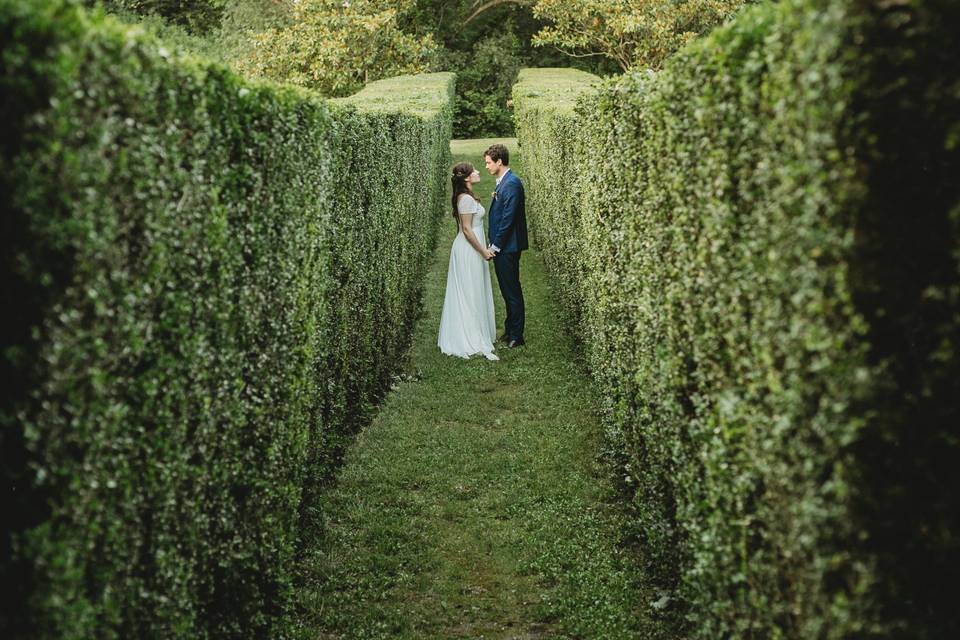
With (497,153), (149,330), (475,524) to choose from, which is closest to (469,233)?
(497,153)

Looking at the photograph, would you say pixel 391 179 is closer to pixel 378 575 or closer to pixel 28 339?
pixel 378 575

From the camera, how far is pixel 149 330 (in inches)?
127

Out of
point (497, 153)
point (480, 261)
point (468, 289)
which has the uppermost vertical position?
point (497, 153)

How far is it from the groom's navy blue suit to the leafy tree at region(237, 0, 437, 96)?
63.7 feet

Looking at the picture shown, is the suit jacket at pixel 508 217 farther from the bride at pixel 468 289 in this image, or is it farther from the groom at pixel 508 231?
the bride at pixel 468 289

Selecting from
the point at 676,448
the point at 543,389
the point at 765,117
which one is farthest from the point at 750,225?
the point at 543,389

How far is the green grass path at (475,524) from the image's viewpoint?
5426mm

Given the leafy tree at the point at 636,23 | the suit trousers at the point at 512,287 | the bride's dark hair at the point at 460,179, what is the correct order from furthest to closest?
the leafy tree at the point at 636,23
the suit trousers at the point at 512,287
the bride's dark hair at the point at 460,179

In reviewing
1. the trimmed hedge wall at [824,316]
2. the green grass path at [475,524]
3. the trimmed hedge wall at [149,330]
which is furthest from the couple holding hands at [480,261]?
the trimmed hedge wall at [824,316]

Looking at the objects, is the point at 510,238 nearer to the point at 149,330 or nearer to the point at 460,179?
the point at 460,179

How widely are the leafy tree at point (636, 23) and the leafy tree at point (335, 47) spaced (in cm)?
592

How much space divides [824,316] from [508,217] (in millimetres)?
8899

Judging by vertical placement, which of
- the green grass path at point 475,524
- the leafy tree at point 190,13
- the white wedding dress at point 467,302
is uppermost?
the leafy tree at point 190,13

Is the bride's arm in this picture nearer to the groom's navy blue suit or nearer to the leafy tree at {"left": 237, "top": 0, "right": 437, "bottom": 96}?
the groom's navy blue suit
